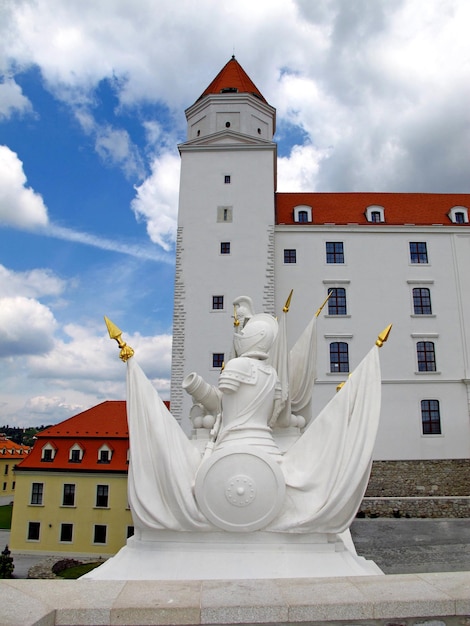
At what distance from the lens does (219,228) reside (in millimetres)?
27031

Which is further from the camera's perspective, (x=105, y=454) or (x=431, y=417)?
(x=105, y=454)

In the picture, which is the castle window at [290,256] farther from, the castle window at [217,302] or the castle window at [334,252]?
the castle window at [217,302]

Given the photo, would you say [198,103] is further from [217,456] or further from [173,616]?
[173,616]

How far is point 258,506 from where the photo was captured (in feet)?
16.3

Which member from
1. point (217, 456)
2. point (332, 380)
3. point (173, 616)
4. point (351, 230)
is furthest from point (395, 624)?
point (351, 230)

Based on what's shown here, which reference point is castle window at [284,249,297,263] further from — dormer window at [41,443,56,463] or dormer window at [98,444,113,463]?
dormer window at [41,443,56,463]

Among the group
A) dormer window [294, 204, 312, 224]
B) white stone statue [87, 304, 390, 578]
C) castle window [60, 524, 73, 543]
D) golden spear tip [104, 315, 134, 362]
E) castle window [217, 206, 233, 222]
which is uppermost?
dormer window [294, 204, 312, 224]

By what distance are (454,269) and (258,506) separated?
2607cm

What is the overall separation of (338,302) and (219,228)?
736 cm

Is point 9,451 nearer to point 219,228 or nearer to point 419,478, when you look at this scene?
point 219,228

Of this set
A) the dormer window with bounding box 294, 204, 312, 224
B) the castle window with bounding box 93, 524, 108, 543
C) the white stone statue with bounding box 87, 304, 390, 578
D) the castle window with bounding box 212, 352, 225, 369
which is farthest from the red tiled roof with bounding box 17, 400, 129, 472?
the white stone statue with bounding box 87, 304, 390, 578

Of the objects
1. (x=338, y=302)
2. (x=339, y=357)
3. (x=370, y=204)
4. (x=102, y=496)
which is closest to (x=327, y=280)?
(x=338, y=302)

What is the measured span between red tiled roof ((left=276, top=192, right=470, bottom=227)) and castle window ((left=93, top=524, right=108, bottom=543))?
18318 millimetres

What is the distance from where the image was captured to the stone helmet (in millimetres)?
6242
